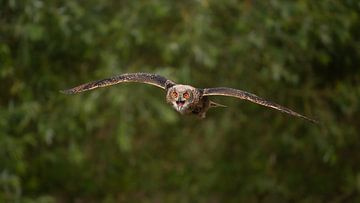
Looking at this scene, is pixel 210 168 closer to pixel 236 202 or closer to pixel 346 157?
pixel 236 202

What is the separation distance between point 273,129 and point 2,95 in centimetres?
275

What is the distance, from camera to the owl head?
10.1ft

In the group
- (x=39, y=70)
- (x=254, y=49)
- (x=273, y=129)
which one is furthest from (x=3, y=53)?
(x=273, y=129)

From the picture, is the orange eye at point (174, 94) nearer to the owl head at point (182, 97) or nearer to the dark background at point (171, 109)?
the owl head at point (182, 97)

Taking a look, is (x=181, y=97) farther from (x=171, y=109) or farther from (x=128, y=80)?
(x=171, y=109)

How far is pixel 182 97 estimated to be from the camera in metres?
3.09

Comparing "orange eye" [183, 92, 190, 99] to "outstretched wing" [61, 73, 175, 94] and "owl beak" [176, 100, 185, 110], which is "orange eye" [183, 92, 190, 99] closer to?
"owl beak" [176, 100, 185, 110]

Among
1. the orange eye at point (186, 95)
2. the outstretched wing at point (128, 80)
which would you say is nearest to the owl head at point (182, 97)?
the orange eye at point (186, 95)

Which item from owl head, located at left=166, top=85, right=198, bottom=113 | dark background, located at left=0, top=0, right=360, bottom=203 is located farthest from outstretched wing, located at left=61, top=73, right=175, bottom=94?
dark background, located at left=0, top=0, right=360, bottom=203

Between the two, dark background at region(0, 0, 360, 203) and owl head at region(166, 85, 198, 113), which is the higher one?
dark background at region(0, 0, 360, 203)

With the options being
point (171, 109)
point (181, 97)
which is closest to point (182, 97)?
point (181, 97)

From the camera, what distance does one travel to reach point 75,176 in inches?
297

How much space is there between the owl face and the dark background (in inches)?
118

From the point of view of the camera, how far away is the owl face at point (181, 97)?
10.1 ft
